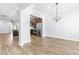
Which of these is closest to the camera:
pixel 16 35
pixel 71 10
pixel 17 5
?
pixel 71 10

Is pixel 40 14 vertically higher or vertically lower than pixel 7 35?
higher

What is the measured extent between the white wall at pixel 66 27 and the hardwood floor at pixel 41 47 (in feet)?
0.43

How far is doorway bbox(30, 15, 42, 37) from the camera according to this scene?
7.80ft

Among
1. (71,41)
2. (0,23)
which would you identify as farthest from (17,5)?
(71,41)

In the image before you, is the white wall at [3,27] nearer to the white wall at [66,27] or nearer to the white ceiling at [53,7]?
the white ceiling at [53,7]

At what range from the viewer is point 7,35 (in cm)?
242

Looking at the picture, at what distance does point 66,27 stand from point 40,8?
A: 74 cm

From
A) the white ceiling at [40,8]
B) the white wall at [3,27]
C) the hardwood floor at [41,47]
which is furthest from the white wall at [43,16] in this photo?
the white wall at [3,27]

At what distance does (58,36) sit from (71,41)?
31 centimetres

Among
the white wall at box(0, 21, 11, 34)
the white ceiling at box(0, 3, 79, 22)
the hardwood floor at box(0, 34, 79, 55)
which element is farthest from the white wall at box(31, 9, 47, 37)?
the white wall at box(0, 21, 11, 34)

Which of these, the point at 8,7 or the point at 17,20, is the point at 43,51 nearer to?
the point at 17,20

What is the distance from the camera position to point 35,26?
2.45 meters
